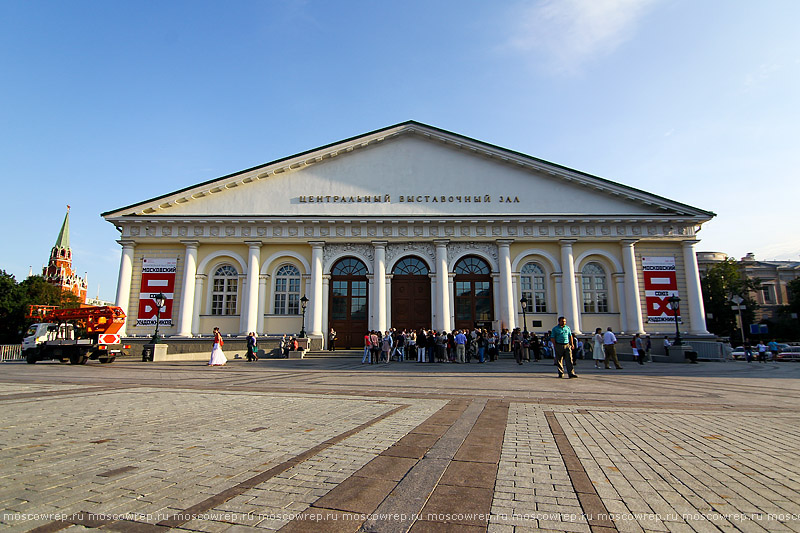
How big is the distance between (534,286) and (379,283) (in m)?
10.4

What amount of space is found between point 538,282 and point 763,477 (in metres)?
26.2

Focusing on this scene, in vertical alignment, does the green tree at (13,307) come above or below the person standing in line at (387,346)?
above

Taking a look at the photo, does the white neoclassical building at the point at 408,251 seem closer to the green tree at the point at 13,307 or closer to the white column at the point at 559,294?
the white column at the point at 559,294

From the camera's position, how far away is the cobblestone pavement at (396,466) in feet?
9.18

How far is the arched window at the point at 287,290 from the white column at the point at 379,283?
5300 millimetres

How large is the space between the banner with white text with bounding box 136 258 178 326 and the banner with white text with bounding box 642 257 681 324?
31384mm

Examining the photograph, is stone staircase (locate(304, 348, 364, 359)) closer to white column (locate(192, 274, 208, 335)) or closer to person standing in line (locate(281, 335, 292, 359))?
person standing in line (locate(281, 335, 292, 359))

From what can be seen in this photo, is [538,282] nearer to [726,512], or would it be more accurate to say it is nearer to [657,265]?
[657,265]

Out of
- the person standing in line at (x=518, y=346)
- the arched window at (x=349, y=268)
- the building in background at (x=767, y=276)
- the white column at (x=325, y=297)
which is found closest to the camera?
the person standing in line at (x=518, y=346)

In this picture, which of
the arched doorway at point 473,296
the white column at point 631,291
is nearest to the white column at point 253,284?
the arched doorway at point 473,296

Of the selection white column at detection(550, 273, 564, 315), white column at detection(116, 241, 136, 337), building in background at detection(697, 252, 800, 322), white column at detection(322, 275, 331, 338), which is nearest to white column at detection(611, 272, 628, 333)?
white column at detection(550, 273, 564, 315)

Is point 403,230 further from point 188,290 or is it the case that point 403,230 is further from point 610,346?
point 610,346

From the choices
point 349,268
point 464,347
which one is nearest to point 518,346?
point 464,347

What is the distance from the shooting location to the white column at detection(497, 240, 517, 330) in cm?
2788
